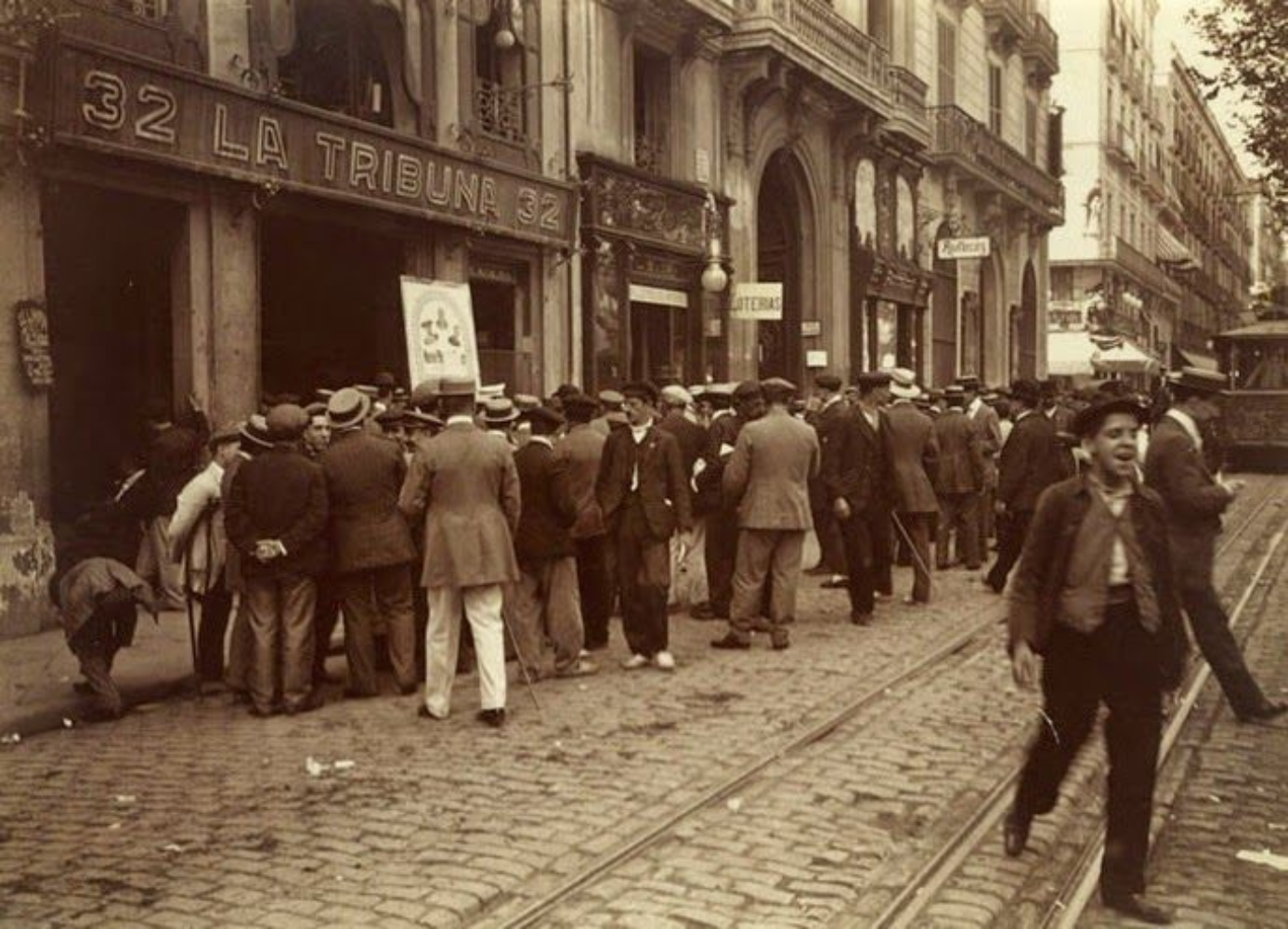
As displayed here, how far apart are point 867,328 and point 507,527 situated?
735 inches

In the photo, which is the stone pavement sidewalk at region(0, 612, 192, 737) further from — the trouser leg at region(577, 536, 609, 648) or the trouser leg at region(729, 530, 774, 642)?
the trouser leg at region(729, 530, 774, 642)

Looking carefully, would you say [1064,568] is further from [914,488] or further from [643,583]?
[914,488]

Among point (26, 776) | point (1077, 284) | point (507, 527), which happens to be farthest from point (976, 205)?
point (26, 776)

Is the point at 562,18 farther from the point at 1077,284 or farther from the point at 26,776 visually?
the point at 1077,284

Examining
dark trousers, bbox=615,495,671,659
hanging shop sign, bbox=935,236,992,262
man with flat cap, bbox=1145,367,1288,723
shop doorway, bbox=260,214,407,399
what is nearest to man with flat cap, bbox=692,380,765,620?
dark trousers, bbox=615,495,671,659

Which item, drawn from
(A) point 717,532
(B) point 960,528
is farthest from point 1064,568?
(B) point 960,528

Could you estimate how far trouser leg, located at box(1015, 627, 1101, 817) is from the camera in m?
4.99

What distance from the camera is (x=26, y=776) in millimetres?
6676

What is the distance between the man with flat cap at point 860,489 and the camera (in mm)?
10578

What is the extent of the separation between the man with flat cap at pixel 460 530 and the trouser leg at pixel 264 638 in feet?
2.93

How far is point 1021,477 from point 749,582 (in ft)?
11.2

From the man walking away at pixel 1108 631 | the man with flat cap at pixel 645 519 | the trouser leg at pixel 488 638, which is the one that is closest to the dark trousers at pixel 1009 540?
the man with flat cap at pixel 645 519

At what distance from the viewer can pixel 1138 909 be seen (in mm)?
4664

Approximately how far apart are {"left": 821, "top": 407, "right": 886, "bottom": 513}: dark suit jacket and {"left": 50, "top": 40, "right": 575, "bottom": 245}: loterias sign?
17.3 ft
